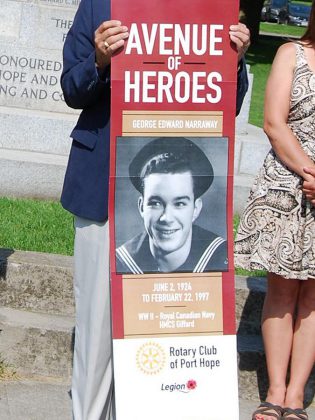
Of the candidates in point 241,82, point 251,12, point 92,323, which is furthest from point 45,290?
point 251,12

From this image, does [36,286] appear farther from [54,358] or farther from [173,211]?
[173,211]

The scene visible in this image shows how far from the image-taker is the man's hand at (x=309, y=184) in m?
4.47

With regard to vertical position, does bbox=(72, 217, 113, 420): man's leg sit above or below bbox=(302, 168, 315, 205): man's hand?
below

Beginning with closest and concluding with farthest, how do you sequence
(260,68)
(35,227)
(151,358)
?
1. (151,358)
2. (35,227)
3. (260,68)

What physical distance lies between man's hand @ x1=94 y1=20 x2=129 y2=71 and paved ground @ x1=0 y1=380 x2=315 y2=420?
1.93 metres

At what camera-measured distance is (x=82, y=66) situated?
368 cm

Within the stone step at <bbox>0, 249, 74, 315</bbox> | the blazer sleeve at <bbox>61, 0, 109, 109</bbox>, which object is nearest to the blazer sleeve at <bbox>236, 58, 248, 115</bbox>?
the blazer sleeve at <bbox>61, 0, 109, 109</bbox>

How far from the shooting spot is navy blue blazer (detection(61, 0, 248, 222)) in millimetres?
3740

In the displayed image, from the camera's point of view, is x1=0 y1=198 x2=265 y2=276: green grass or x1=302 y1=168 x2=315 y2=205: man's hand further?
x1=0 y1=198 x2=265 y2=276: green grass

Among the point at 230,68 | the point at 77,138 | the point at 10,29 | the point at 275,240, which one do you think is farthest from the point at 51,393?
the point at 10,29

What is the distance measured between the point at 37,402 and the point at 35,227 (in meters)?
1.86

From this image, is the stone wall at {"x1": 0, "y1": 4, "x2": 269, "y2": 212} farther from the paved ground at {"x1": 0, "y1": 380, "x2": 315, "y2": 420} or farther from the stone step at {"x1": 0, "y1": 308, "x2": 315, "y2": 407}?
the paved ground at {"x1": 0, "y1": 380, "x2": 315, "y2": 420}

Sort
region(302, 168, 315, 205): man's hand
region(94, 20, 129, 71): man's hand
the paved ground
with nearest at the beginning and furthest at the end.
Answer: region(94, 20, 129, 71): man's hand → region(302, 168, 315, 205): man's hand → the paved ground

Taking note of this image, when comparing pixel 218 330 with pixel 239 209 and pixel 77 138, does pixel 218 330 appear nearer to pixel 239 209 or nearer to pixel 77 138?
Result: pixel 77 138
